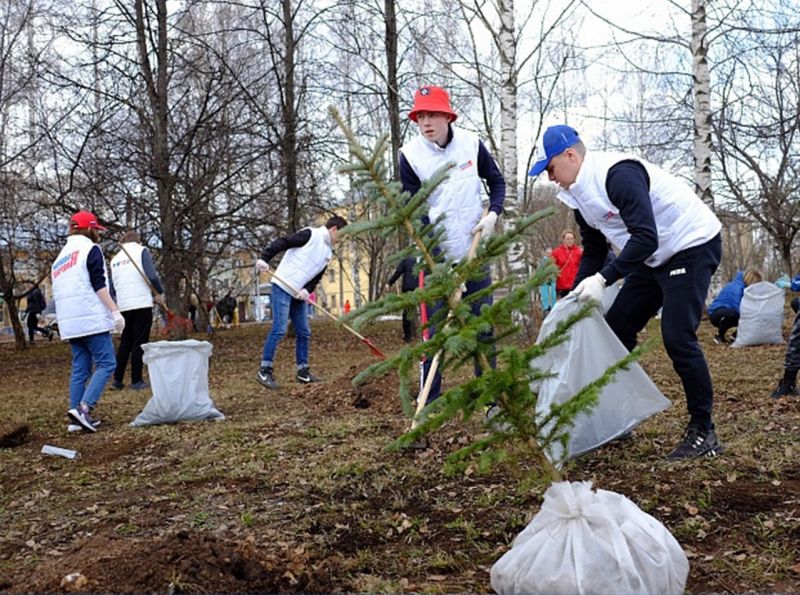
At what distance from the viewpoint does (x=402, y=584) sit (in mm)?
2270

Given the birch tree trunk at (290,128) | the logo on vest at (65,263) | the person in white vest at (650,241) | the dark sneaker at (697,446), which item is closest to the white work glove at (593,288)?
the person in white vest at (650,241)

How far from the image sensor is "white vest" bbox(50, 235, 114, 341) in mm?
5746

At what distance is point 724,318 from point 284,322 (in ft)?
19.3

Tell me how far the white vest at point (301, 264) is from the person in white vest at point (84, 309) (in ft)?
6.02

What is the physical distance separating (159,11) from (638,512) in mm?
12861

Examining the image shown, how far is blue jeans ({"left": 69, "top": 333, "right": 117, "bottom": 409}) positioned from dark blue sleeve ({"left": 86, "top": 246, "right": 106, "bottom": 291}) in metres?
0.40

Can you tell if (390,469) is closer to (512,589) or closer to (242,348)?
(512,589)

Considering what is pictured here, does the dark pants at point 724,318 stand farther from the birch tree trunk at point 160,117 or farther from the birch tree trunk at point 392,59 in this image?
the birch tree trunk at point 160,117

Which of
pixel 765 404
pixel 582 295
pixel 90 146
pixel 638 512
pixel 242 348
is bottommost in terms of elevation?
pixel 242 348

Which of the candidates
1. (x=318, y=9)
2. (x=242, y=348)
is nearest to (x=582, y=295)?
(x=242, y=348)

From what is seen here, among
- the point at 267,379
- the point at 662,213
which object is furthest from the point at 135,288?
the point at 662,213

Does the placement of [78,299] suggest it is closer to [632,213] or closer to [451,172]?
[451,172]

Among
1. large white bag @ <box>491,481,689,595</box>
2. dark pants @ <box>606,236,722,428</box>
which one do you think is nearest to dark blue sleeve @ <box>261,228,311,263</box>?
dark pants @ <box>606,236,722,428</box>

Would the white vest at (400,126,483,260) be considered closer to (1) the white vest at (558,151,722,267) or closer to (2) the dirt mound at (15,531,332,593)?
(1) the white vest at (558,151,722,267)
